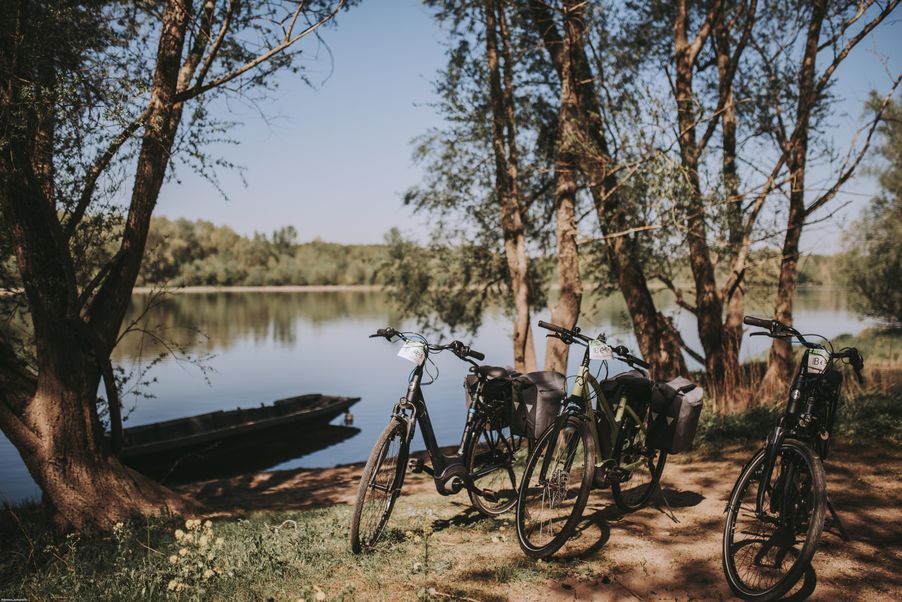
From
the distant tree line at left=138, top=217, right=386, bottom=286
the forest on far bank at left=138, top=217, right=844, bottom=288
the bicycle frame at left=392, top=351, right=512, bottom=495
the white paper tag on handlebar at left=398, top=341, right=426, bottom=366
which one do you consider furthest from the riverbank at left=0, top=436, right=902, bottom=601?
the distant tree line at left=138, top=217, right=386, bottom=286

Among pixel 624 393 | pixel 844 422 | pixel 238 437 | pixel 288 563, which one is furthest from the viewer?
pixel 238 437

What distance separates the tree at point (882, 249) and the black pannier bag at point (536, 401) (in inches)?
1156

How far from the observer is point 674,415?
15.7ft

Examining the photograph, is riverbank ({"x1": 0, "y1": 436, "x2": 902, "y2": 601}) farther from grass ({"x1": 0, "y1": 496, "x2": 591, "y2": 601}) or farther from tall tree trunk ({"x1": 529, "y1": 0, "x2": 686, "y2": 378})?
tall tree trunk ({"x1": 529, "y1": 0, "x2": 686, "y2": 378})

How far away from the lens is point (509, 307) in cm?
Answer: 1461

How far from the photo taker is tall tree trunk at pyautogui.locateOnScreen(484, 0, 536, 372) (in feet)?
34.5

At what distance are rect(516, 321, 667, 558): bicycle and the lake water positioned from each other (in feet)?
12.3

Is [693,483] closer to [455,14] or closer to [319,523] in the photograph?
[319,523]

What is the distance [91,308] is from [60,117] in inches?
65.5

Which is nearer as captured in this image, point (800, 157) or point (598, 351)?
point (598, 351)

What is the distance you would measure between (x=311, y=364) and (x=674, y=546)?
2797 cm

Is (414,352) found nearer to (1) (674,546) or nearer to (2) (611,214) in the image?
(1) (674,546)

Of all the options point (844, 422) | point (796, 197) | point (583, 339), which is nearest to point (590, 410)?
point (583, 339)

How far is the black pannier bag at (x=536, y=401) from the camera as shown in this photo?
15.7 ft
